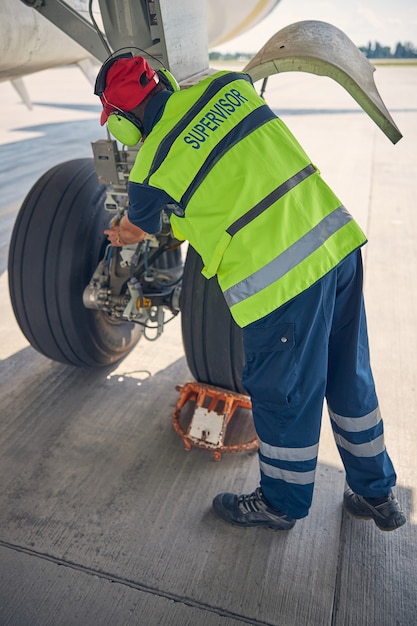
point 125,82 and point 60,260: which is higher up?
point 125,82

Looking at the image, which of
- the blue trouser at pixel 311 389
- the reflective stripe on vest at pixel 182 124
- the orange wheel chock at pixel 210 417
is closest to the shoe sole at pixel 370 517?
the blue trouser at pixel 311 389

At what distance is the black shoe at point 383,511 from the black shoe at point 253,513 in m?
0.28

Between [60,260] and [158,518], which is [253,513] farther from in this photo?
[60,260]

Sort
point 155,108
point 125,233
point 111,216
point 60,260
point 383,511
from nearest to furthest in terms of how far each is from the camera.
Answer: point 155,108 → point 383,511 → point 125,233 → point 60,260 → point 111,216

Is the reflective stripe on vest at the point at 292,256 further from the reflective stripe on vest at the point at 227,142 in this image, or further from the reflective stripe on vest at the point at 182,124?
the reflective stripe on vest at the point at 182,124

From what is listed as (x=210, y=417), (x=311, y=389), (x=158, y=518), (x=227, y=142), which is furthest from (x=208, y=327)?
(x=227, y=142)

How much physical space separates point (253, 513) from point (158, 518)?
0.37 metres

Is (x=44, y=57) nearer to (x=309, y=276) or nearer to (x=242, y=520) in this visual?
(x=309, y=276)

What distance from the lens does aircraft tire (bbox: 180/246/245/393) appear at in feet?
7.33

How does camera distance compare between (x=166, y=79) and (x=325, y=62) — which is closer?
(x=166, y=79)

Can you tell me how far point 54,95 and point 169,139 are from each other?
59.3 feet

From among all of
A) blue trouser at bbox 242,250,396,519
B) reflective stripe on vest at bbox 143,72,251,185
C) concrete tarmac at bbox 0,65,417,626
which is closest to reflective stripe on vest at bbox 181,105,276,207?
reflective stripe on vest at bbox 143,72,251,185

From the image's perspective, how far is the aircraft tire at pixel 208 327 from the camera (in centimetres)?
223

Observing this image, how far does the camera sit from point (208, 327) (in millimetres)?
2266
